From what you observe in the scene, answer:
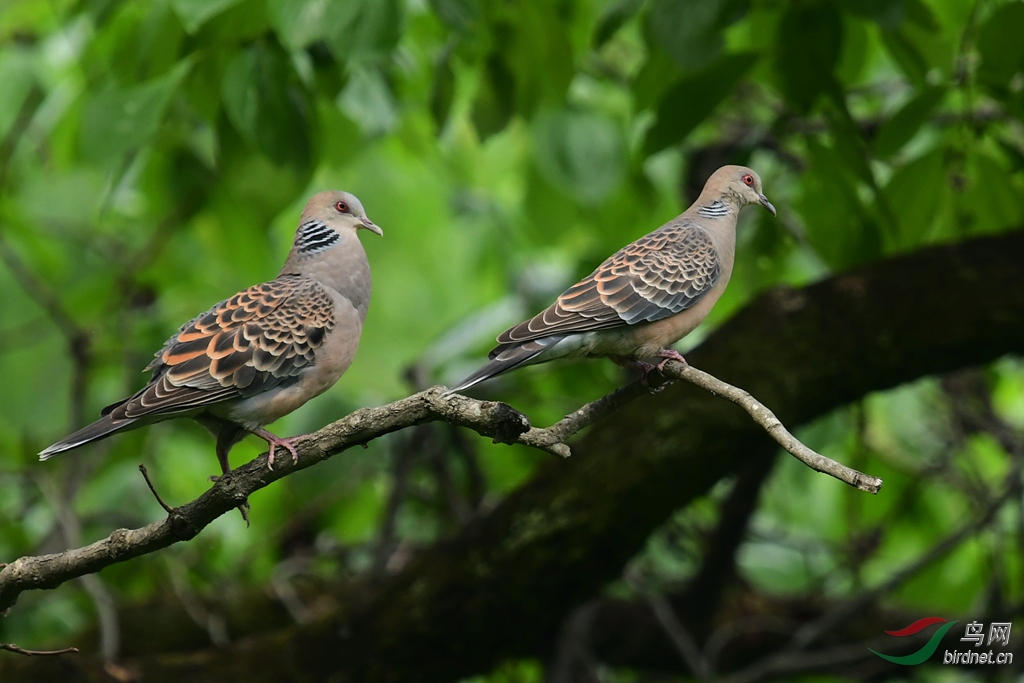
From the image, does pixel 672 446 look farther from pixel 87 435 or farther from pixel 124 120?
pixel 87 435

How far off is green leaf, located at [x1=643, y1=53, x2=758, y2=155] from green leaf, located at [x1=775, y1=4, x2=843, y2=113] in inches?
4.4

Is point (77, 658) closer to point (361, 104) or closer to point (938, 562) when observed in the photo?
point (361, 104)

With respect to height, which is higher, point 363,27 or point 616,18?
point 616,18

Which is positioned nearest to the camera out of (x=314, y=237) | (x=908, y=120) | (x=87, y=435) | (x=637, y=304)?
(x=314, y=237)

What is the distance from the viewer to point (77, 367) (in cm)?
487

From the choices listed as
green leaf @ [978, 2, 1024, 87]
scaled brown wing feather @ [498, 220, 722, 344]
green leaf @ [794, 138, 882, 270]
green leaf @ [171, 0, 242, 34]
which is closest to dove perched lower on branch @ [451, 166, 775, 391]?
scaled brown wing feather @ [498, 220, 722, 344]

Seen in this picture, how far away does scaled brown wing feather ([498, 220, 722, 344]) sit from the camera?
1789mm

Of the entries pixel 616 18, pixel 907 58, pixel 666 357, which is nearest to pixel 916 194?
pixel 907 58

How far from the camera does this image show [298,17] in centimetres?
260

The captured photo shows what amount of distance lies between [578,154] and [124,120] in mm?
1714

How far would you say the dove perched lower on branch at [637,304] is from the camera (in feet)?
5.86

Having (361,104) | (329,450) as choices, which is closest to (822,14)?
(361,104)

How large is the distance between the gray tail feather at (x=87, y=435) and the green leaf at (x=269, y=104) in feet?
3.13

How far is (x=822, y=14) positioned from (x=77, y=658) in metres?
3.40
